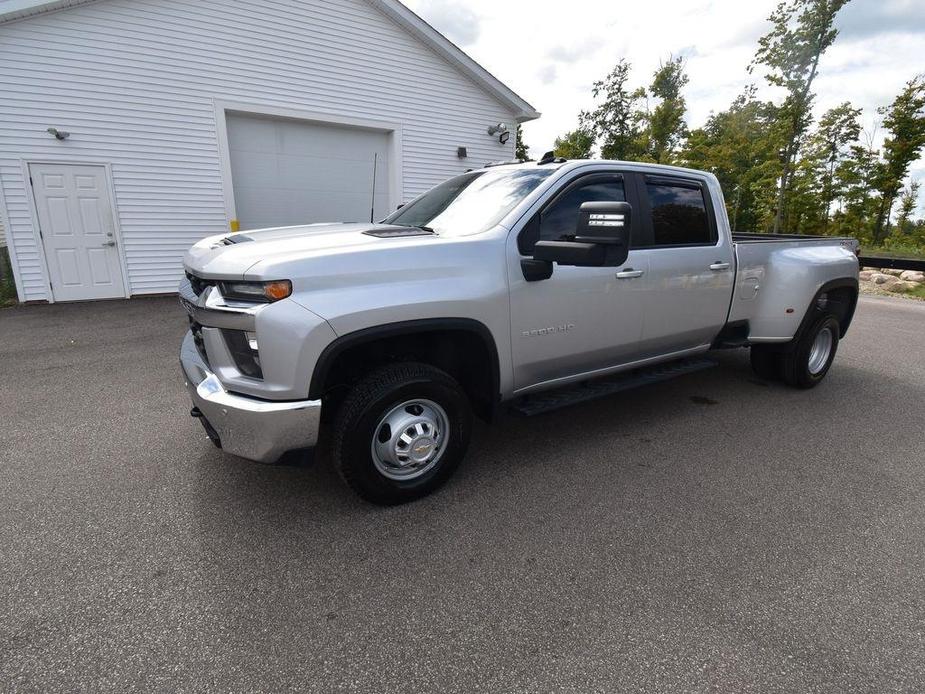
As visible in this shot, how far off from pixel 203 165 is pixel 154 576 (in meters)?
8.62

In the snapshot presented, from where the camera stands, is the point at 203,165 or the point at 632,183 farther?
the point at 203,165

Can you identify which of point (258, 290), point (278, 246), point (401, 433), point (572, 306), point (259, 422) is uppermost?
point (278, 246)

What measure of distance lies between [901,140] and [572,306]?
85.1ft

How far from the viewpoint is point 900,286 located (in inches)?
486

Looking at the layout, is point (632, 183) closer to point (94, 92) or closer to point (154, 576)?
point (154, 576)

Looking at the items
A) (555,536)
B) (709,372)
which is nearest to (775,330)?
(709,372)

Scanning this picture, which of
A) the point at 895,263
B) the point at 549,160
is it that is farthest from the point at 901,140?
the point at 549,160

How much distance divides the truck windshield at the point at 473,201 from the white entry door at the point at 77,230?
731cm

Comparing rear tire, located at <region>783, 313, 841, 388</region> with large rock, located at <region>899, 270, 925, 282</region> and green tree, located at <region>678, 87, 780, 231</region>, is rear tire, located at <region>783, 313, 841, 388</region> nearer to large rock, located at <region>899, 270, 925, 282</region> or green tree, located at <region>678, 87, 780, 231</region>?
large rock, located at <region>899, 270, 925, 282</region>

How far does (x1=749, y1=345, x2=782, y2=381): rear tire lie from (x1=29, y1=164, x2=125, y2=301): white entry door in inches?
385

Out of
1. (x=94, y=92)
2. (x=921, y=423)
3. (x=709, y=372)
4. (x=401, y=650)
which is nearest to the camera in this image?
(x=401, y=650)

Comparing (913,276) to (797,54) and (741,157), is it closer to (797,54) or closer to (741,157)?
(797,54)

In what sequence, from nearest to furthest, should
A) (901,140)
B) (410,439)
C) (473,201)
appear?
1. (410,439)
2. (473,201)
3. (901,140)

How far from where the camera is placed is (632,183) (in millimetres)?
3428
